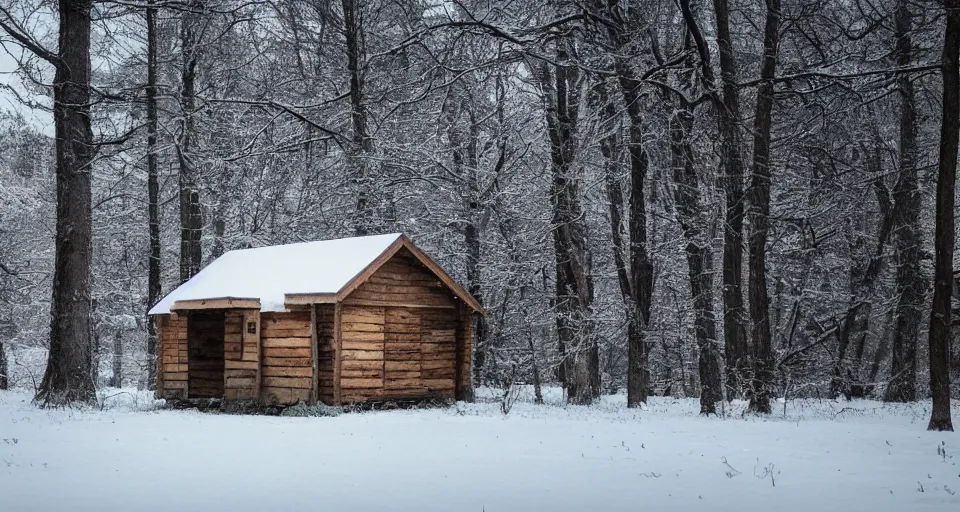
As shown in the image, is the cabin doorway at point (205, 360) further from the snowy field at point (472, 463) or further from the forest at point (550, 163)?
the snowy field at point (472, 463)

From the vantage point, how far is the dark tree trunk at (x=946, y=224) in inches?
584

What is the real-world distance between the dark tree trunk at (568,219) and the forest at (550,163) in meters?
0.10

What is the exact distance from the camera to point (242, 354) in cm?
2105

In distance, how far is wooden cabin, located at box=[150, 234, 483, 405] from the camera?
65.9 feet

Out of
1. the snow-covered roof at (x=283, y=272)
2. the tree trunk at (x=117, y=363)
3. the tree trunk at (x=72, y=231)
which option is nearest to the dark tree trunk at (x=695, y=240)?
the snow-covered roof at (x=283, y=272)

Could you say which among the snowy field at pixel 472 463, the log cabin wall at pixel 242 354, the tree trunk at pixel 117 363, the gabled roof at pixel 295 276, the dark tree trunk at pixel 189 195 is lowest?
the tree trunk at pixel 117 363

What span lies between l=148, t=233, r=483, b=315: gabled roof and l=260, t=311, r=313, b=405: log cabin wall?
494 millimetres

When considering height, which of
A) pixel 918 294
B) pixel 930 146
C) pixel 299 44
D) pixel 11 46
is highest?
pixel 299 44

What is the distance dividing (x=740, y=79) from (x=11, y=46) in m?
16.7

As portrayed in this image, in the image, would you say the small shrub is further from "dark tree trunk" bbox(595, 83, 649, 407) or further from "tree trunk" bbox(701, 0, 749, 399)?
"tree trunk" bbox(701, 0, 749, 399)

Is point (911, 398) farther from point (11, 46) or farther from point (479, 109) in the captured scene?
point (11, 46)

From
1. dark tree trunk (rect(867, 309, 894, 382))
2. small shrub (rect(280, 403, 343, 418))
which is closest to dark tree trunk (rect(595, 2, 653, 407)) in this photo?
small shrub (rect(280, 403, 343, 418))

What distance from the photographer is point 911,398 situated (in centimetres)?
2341

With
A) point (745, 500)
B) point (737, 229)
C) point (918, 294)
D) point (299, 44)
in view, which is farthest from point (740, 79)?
point (745, 500)
